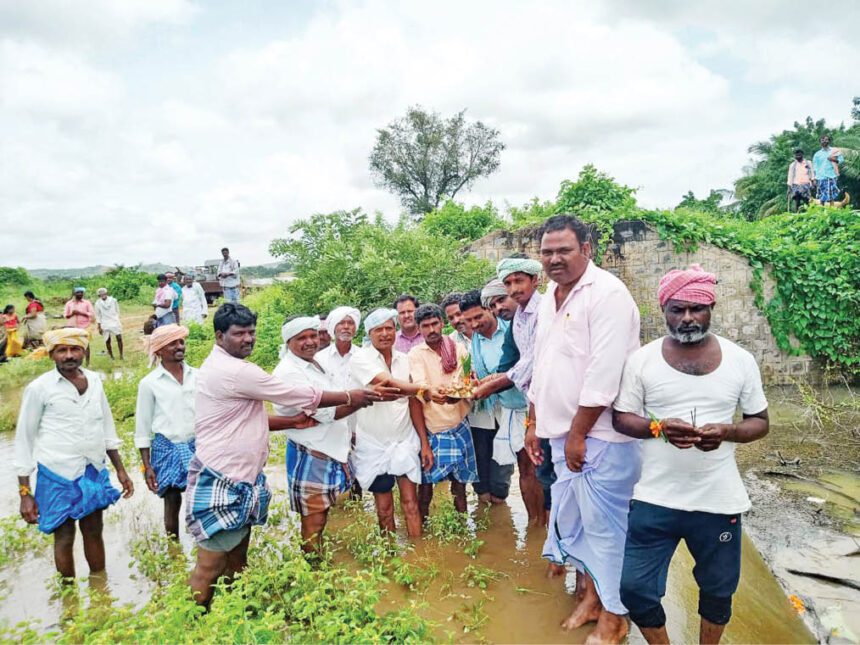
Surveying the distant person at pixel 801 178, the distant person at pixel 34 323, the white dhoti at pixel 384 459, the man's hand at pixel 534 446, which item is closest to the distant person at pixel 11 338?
the distant person at pixel 34 323

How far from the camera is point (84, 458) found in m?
3.73

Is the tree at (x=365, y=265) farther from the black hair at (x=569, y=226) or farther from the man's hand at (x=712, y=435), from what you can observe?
the man's hand at (x=712, y=435)

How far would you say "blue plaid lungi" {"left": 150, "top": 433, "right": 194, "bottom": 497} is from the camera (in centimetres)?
415

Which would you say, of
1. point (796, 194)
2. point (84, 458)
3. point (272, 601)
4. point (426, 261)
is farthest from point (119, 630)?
point (796, 194)

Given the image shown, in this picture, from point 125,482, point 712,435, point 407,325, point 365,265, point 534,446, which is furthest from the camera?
point 365,265

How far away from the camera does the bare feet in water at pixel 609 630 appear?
2928mm

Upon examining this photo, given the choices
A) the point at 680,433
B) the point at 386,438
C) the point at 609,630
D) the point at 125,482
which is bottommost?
the point at 609,630

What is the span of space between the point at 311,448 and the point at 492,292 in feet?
5.67

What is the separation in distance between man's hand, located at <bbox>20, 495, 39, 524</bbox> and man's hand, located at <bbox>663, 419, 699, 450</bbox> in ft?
12.7

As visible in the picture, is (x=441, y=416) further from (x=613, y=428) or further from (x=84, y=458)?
(x=84, y=458)

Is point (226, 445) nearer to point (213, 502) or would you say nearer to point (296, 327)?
point (213, 502)

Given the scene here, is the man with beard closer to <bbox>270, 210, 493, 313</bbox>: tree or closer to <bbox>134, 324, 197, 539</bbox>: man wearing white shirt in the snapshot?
<bbox>134, 324, 197, 539</bbox>: man wearing white shirt

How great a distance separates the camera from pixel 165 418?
4.13 m

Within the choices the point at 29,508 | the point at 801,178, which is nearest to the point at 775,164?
the point at 801,178
